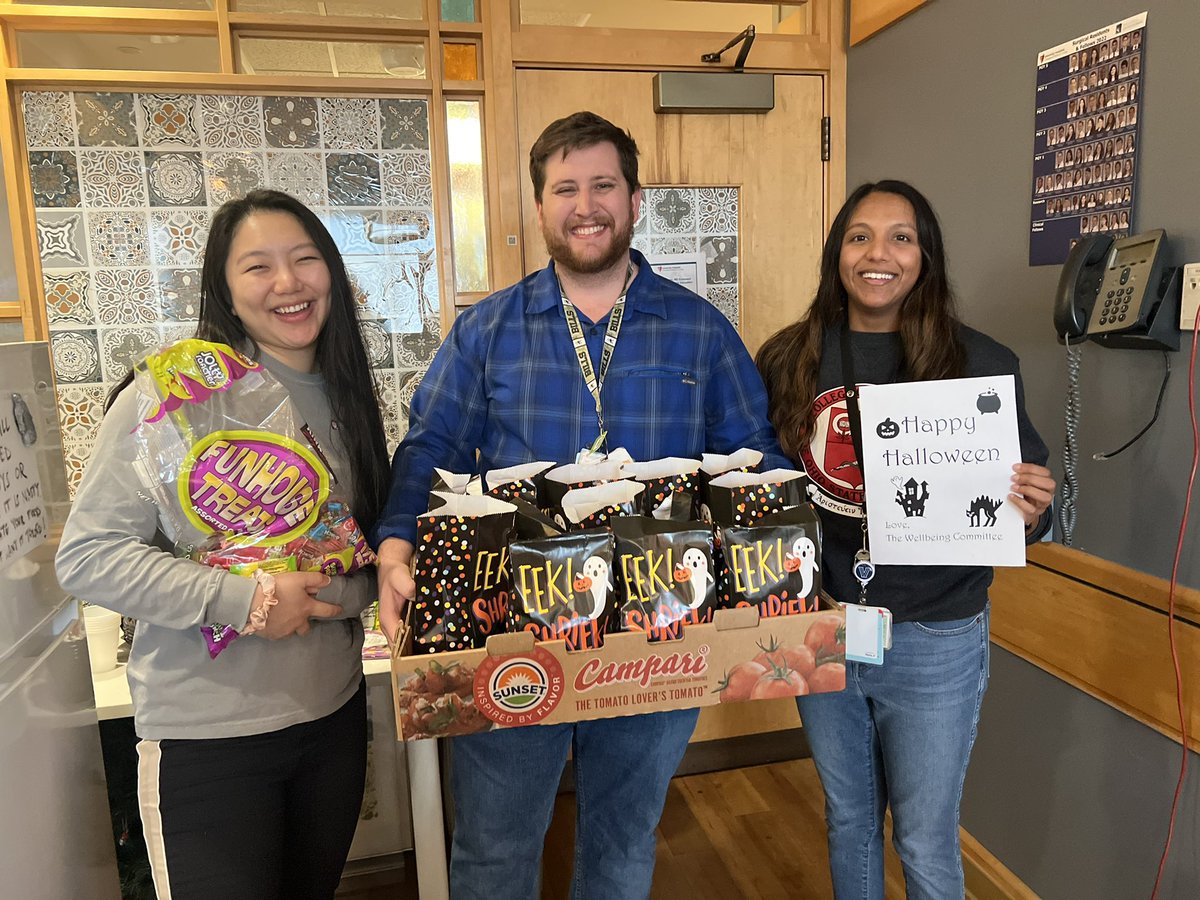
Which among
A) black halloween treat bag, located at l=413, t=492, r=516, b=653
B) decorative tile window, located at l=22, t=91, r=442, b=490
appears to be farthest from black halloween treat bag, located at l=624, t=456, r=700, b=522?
decorative tile window, located at l=22, t=91, r=442, b=490

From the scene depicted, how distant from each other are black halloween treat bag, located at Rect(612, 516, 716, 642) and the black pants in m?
0.51

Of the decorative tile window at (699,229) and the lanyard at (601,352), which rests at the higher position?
the decorative tile window at (699,229)

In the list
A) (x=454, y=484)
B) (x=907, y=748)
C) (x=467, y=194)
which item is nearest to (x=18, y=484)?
(x=454, y=484)

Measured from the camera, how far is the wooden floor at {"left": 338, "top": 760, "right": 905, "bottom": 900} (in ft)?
6.58

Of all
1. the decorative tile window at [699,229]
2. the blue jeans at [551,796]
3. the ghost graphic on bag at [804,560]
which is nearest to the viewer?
the ghost graphic on bag at [804,560]

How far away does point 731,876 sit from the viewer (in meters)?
2.05

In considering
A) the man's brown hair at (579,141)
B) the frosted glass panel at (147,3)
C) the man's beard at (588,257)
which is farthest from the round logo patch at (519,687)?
the frosted glass panel at (147,3)

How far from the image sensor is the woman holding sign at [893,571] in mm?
1318

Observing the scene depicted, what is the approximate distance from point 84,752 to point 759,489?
111cm

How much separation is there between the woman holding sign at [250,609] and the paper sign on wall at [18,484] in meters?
0.06

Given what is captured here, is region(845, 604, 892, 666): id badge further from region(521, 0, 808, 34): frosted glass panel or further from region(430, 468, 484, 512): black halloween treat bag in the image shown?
region(521, 0, 808, 34): frosted glass panel

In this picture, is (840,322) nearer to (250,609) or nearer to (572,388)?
(572,388)

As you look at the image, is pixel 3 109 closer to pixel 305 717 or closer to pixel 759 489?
pixel 305 717

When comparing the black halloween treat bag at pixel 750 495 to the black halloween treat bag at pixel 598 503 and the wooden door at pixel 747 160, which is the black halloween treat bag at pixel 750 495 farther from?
the wooden door at pixel 747 160
